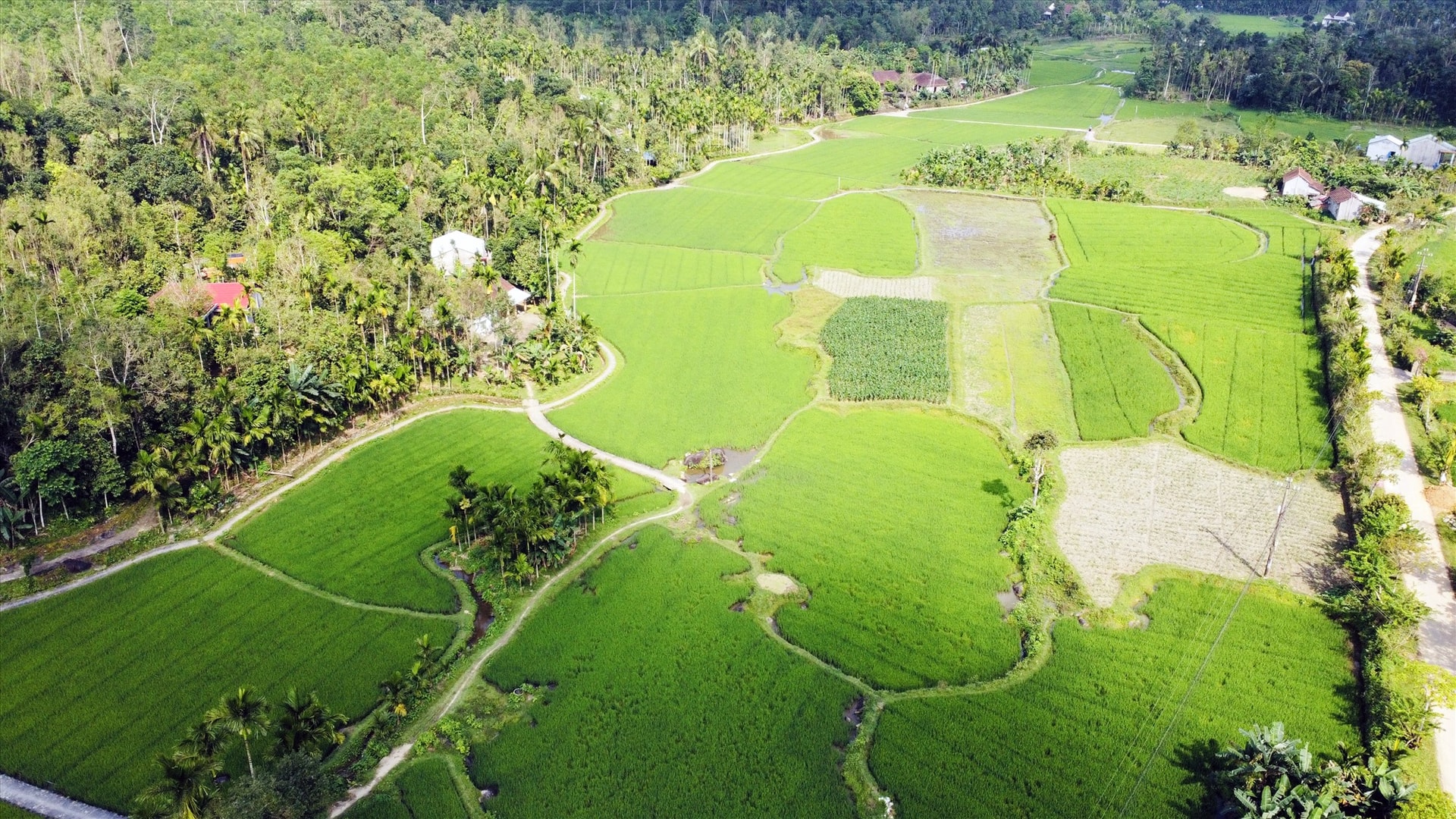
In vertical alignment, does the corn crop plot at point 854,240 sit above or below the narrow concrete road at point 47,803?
above

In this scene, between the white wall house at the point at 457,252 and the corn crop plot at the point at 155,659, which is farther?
the white wall house at the point at 457,252

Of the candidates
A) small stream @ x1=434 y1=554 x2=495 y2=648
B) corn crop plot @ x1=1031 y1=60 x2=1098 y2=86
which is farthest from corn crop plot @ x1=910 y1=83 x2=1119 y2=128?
small stream @ x1=434 y1=554 x2=495 y2=648

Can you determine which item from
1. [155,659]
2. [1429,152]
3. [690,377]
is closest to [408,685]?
[155,659]

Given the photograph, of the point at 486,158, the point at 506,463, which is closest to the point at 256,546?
the point at 506,463

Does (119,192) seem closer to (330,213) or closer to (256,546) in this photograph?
(330,213)

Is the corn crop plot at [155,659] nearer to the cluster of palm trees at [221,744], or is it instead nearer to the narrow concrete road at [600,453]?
the cluster of palm trees at [221,744]

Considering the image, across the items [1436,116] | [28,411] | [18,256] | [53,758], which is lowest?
[53,758]

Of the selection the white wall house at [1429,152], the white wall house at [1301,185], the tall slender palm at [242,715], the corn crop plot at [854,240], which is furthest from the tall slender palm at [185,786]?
the white wall house at [1429,152]
